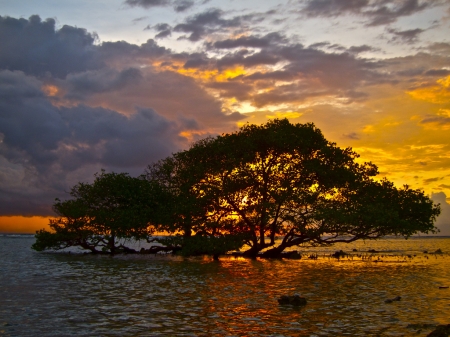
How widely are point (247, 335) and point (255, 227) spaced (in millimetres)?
38516

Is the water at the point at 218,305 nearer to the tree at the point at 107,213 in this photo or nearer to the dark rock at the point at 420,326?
the dark rock at the point at 420,326

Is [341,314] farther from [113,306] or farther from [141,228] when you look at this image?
[141,228]

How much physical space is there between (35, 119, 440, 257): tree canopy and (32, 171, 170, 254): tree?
57 centimetres

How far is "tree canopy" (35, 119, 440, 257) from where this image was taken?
50.2 m

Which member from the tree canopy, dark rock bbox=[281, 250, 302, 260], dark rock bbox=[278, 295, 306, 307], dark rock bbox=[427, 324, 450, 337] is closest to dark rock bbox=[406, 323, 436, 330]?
dark rock bbox=[427, 324, 450, 337]

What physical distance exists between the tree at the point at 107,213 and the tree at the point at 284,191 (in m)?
5.88

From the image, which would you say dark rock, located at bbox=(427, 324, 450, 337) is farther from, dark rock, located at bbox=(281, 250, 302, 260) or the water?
dark rock, located at bbox=(281, 250, 302, 260)

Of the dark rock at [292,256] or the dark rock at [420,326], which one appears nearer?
the dark rock at [420,326]

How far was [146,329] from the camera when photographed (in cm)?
1719

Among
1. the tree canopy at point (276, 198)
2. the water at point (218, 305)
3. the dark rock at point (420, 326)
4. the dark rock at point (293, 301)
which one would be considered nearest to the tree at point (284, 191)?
the tree canopy at point (276, 198)

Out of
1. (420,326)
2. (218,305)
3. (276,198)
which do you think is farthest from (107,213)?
(420,326)

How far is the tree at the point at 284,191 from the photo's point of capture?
50.6m

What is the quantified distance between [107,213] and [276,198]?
23.9m

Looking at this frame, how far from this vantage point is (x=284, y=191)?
5088 cm
